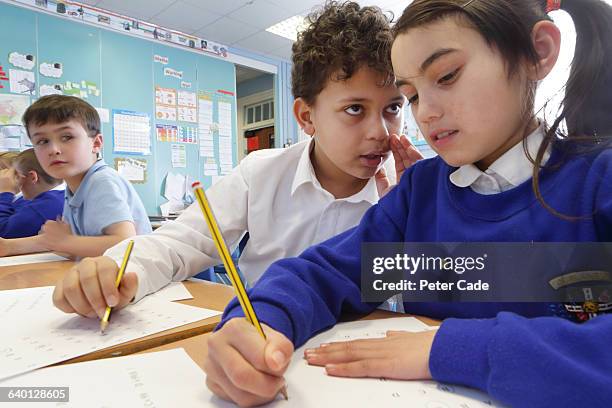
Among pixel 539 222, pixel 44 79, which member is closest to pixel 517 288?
pixel 539 222

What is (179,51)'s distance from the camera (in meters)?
3.94

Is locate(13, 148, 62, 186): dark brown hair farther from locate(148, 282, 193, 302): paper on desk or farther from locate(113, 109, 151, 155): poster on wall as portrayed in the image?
locate(113, 109, 151, 155): poster on wall

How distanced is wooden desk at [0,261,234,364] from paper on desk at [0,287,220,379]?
0.02m

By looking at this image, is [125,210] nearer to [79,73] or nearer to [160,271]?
[160,271]

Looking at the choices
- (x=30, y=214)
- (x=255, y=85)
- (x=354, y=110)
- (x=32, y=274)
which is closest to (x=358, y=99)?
(x=354, y=110)

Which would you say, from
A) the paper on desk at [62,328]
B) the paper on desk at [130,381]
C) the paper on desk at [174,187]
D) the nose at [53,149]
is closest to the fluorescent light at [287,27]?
the paper on desk at [174,187]

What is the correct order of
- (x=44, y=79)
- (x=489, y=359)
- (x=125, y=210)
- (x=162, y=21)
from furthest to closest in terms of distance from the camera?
(x=162, y=21)
(x=44, y=79)
(x=125, y=210)
(x=489, y=359)

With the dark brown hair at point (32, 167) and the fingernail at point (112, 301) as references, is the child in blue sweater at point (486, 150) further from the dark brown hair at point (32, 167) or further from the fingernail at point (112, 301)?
the dark brown hair at point (32, 167)

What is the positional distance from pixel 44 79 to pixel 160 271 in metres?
3.13

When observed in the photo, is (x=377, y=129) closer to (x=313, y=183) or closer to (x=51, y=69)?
(x=313, y=183)

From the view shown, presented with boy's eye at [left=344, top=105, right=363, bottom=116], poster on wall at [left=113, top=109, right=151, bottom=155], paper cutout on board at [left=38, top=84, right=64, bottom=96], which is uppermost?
paper cutout on board at [left=38, top=84, right=64, bottom=96]

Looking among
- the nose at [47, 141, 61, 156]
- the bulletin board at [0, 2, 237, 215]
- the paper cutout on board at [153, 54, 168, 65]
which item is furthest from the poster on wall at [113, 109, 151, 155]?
the nose at [47, 141, 61, 156]

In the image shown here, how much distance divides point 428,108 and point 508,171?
0.14m

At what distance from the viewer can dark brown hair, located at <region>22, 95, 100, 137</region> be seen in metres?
1.42
